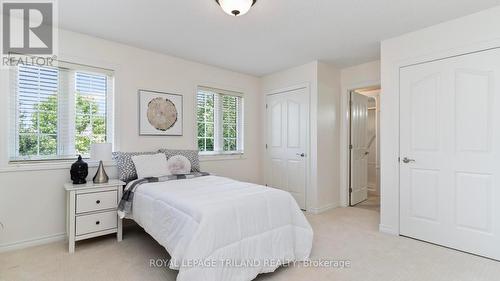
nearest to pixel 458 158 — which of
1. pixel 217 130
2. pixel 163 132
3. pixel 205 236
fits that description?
pixel 205 236

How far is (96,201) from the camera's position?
2545mm

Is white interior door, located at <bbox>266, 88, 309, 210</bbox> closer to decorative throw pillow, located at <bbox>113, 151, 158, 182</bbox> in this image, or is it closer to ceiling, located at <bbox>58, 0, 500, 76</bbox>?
ceiling, located at <bbox>58, 0, 500, 76</bbox>

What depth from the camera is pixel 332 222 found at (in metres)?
3.37

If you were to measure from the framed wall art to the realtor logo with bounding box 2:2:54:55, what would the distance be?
110cm

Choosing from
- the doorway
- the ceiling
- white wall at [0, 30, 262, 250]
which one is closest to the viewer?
the ceiling

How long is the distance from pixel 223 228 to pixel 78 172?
1.89 m

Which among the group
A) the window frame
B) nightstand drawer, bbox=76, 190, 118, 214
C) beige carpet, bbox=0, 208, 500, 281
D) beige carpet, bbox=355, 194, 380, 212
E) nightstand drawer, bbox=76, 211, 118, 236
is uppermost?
the window frame

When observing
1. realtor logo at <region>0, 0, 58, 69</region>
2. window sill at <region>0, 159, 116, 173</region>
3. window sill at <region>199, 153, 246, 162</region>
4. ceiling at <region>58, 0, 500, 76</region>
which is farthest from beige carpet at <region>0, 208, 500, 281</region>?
ceiling at <region>58, 0, 500, 76</region>

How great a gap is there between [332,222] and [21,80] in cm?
405

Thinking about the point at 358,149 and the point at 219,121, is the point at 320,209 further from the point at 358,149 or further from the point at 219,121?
the point at 219,121

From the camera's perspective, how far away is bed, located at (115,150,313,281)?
1667mm

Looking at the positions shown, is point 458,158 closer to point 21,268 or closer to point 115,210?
point 115,210

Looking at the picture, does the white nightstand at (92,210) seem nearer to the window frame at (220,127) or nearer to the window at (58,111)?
the window at (58,111)

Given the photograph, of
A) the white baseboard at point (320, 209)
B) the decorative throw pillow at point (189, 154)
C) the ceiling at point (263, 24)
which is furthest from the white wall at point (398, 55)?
the decorative throw pillow at point (189, 154)
